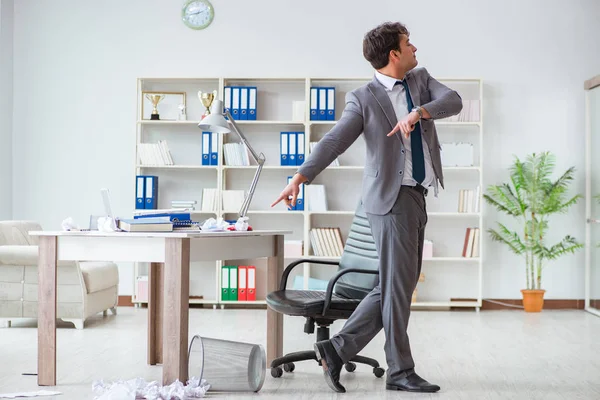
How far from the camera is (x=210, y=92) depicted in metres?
6.95

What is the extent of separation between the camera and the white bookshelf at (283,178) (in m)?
6.82

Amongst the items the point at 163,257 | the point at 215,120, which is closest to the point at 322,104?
the point at 215,120

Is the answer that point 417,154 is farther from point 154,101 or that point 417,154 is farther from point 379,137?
point 154,101

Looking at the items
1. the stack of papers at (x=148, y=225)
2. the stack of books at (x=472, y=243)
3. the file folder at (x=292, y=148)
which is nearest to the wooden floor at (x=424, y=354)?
the stack of books at (x=472, y=243)

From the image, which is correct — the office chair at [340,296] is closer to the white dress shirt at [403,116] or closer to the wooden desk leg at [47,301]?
the white dress shirt at [403,116]

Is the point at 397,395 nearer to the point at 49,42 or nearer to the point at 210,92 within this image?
the point at 210,92

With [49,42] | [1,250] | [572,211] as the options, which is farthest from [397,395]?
[49,42]

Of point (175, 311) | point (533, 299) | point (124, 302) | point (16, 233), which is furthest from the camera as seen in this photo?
point (124, 302)

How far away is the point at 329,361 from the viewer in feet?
10.8

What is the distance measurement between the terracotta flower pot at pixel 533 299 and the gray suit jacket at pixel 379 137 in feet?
11.7

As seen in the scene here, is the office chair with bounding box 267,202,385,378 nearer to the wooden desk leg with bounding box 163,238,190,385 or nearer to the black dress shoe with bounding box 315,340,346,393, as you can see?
the black dress shoe with bounding box 315,340,346,393

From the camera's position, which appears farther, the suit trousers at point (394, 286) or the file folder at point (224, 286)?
the file folder at point (224, 286)

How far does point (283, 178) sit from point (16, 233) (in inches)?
96.4

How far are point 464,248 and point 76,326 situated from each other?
340cm
